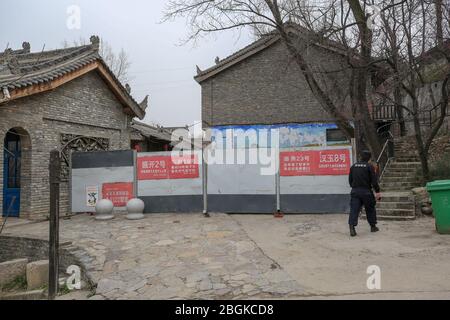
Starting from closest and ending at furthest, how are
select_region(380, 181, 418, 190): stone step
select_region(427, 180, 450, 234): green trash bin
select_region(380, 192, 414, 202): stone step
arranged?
select_region(427, 180, 450, 234): green trash bin, select_region(380, 192, 414, 202): stone step, select_region(380, 181, 418, 190): stone step

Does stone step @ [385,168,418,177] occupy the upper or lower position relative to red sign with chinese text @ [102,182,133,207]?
upper

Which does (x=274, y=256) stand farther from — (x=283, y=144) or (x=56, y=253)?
(x=283, y=144)

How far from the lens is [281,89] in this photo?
19.7 m

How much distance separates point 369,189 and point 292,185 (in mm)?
2923

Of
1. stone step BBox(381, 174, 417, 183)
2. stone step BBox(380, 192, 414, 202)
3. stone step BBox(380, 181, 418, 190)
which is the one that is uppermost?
stone step BBox(381, 174, 417, 183)

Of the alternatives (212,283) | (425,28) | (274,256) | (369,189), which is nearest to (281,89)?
(425,28)

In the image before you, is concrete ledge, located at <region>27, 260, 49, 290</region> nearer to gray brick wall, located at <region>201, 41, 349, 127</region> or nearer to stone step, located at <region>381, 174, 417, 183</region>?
stone step, located at <region>381, 174, 417, 183</region>

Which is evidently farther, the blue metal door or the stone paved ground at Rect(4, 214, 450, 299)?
the blue metal door

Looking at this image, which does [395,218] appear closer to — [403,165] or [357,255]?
[357,255]

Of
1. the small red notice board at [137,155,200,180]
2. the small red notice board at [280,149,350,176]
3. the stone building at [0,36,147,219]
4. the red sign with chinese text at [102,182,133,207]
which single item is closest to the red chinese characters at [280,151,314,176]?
the small red notice board at [280,149,350,176]

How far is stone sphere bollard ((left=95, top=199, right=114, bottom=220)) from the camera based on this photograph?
10.4m

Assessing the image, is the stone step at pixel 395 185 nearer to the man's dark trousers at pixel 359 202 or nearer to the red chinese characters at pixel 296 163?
the red chinese characters at pixel 296 163

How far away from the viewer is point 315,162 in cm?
1011

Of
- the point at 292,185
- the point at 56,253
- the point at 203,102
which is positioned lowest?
the point at 56,253
